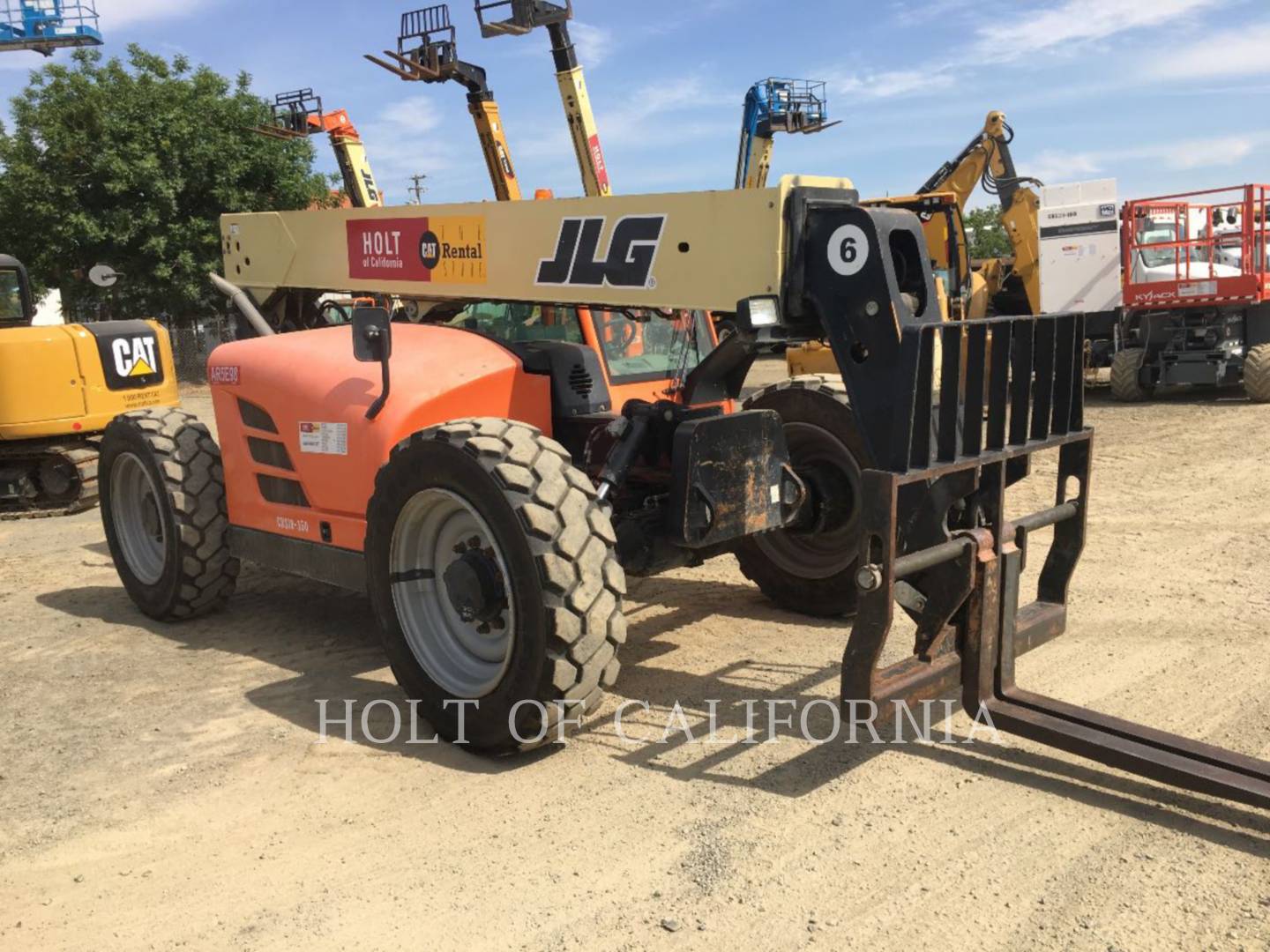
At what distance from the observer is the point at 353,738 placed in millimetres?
4477

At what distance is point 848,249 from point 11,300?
9931mm

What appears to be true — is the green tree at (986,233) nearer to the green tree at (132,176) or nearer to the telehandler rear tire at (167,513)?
the green tree at (132,176)

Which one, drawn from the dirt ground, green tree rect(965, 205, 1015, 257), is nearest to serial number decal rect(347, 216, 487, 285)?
the dirt ground

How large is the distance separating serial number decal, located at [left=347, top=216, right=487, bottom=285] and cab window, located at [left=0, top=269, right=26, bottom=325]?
6883 mm

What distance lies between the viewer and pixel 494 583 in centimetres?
425

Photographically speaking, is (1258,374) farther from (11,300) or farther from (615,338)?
(11,300)

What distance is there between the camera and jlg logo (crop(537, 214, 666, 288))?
172 inches

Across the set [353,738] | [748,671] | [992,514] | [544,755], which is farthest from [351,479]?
[992,514]

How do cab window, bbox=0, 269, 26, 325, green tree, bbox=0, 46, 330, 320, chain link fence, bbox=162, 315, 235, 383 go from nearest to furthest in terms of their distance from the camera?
1. cab window, bbox=0, 269, 26, 325
2. green tree, bbox=0, 46, 330, 320
3. chain link fence, bbox=162, 315, 235, 383

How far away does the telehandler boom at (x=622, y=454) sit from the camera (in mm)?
3816

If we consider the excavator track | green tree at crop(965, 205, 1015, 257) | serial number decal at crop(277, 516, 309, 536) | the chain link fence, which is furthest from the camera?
green tree at crop(965, 205, 1015, 257)

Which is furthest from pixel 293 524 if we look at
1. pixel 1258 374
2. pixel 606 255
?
pixel 1258 374

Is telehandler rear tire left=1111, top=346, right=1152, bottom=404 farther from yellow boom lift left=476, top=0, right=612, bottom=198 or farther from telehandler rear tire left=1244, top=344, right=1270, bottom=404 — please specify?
yellow boom lift left=476, top=0, right=612, bottom=198

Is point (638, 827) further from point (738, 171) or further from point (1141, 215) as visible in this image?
point (1141, 215)
